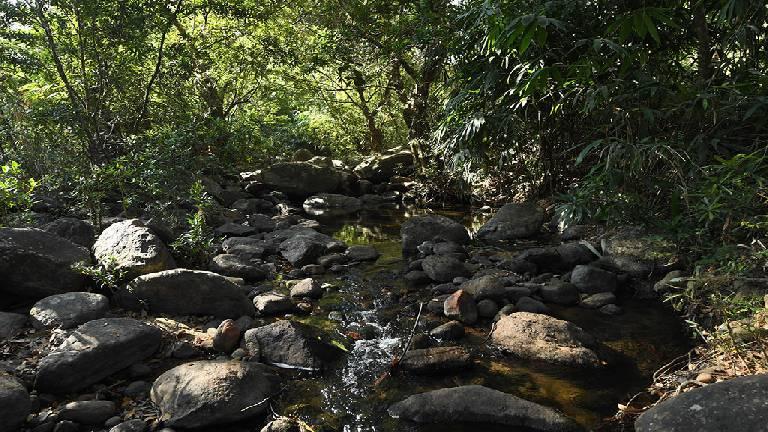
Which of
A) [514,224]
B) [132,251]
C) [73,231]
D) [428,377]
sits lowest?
[428,377]

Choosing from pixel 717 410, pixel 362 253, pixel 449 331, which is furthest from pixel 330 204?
pixel 717 410

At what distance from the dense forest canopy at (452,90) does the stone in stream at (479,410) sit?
1948 mm

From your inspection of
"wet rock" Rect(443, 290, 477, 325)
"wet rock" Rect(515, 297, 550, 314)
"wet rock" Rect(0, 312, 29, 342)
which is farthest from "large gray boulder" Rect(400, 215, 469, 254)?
"wet rock" Rect(0, 312, 29, 342)

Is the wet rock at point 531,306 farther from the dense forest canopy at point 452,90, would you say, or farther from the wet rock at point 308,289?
the wet rock at point 308,289

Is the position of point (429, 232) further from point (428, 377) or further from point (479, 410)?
point (479, 410)

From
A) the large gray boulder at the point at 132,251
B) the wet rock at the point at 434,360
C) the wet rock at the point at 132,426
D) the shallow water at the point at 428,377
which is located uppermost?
the large gray boulder at the point at 132,251

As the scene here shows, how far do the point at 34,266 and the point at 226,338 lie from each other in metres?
1.98

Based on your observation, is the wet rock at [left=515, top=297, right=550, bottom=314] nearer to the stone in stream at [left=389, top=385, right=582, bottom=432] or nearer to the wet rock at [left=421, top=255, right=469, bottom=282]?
the wet rock at [left=421, top=255, right=469, bottom=282]

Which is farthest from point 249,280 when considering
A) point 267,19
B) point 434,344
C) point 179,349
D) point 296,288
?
point 267,19

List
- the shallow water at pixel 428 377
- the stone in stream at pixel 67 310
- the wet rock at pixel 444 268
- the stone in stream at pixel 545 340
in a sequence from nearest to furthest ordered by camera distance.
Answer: the shallow water at pixel 428 377
the stone in stream at pixel 545 340
the stone in stream at pixel 67 310
the wet rock at pixel 444 268

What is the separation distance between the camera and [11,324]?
4.24 m

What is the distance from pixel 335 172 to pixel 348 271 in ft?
24.1

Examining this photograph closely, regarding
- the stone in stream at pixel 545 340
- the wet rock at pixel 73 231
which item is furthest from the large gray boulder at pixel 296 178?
the stone in stream at pixel 545 340

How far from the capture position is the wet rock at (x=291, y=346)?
408 centimetres
